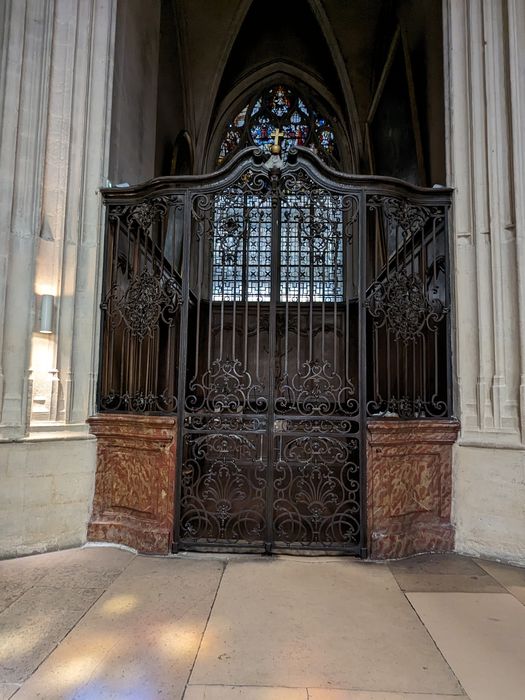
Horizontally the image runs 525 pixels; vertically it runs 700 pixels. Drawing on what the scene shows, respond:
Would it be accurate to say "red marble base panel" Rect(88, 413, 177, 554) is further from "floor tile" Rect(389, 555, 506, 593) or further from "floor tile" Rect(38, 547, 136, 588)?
"floor tile" Rect(389, 555, 506, 593)

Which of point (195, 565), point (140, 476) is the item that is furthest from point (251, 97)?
point (195, 565)

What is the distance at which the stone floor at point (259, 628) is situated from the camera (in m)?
2.00

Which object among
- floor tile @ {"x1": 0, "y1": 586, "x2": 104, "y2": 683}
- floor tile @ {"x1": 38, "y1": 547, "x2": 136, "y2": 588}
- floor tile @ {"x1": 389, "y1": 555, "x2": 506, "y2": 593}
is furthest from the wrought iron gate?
floor tile @ {"x1": 0, "y1": 586, "x2": 104, "y2": 683}

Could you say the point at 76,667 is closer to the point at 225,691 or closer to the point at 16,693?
the point at 16,693

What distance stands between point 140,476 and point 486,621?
2596 mm

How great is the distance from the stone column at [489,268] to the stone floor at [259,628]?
1.72 feet

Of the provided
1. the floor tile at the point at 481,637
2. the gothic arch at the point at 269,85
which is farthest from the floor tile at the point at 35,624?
the gothic arch at the point at 269,85

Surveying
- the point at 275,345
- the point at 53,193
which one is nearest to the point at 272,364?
the point at 275,345

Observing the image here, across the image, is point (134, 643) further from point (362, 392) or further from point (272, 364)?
point (362, 392)

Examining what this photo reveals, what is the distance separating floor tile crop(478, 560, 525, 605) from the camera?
118 inches

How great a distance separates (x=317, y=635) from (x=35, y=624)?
4.85ft

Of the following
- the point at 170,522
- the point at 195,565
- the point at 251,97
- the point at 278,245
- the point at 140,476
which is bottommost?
the point at 195,565

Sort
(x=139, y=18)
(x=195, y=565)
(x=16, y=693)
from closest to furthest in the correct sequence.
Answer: (x=16, y=693)
(x=195, y=565)
(x=139, y=18)

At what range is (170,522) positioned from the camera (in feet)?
12.2
